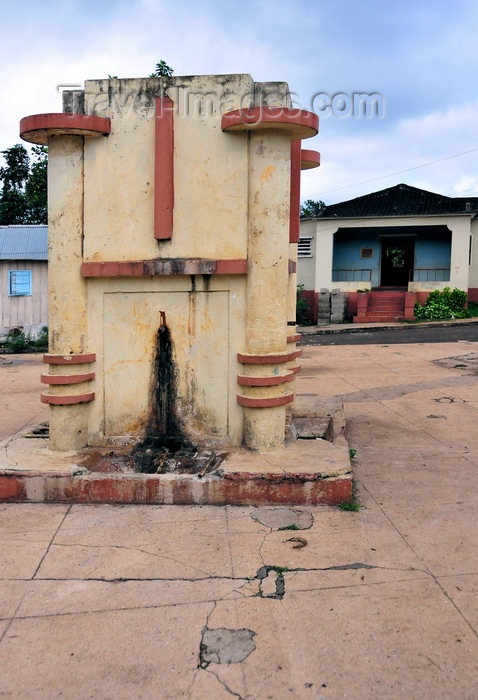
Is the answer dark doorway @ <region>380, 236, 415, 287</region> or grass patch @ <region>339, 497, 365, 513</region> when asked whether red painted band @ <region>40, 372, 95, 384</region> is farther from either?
dark doorway @ <region>380, 236, 415, 287</region>

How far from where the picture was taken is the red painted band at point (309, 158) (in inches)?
255

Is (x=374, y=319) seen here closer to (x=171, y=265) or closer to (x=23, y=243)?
(x=23, y=243)

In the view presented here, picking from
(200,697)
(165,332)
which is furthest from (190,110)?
(200,697)

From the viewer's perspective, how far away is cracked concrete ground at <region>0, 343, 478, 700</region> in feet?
8.65

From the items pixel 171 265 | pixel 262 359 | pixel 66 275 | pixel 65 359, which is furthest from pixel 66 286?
pixel 262 359

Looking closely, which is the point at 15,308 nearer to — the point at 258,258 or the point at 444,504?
the point at 258,258

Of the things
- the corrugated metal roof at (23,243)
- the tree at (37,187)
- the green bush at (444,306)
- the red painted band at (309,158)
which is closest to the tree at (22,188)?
the tree at (37,187)

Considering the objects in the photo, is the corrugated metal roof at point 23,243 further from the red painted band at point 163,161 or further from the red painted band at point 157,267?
the red painted band at point 163,161

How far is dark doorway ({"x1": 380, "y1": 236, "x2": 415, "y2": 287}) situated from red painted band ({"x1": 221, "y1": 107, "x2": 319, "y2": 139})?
22.2m

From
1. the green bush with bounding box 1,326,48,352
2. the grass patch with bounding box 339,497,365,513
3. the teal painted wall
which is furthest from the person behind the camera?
the teal painted wall

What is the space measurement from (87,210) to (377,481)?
352 cm

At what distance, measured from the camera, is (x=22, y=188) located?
26.8 metres

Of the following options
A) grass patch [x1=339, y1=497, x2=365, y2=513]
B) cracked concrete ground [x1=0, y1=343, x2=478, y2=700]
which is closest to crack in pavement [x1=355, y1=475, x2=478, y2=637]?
cracked concrete ground [x1=0, y1=343, x2=478, y2=700]

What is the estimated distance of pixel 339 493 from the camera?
4.57m
